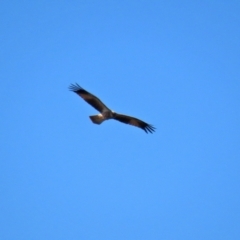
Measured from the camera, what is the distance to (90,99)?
1972cm

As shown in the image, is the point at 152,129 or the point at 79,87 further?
the point at 152,129

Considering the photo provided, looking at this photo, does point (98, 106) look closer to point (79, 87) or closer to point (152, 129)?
point (79, 87)

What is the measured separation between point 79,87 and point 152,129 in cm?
323

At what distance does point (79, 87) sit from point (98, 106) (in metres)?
0.89

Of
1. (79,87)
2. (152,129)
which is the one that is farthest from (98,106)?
(152,129)

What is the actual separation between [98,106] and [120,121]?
51.7 inches

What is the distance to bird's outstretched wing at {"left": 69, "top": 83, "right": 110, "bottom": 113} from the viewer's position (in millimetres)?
19641

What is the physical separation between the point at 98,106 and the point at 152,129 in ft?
8.17

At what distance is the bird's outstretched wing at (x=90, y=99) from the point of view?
1964cm

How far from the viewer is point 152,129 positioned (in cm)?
2122

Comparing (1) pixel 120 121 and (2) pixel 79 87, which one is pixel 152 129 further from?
(2) pixel 79 87

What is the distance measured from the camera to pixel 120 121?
20750 millimetres

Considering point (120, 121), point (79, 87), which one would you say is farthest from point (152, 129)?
point (79, 87)
